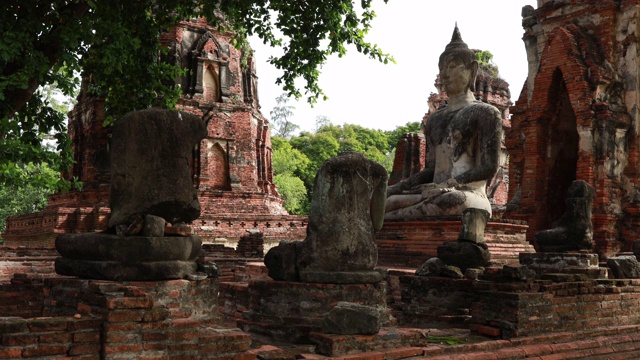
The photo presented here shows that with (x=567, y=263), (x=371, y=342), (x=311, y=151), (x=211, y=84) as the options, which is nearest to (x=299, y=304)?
(x=371, y=342)

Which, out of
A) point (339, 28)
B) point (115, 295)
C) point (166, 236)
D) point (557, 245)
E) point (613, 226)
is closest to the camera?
point (115, 295)

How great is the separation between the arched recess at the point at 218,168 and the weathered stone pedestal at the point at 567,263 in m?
15.9

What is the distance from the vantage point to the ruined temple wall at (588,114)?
12.5 metres

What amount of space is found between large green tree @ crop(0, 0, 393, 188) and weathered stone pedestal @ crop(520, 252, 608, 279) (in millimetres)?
4822

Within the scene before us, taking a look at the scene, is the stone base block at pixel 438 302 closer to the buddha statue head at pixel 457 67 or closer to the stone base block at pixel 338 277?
the stone base block at pixel 338 277

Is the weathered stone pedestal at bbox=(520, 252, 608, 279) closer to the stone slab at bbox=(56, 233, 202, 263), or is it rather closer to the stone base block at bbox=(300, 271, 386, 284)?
the stone base block at bbox=(300, 271, 386, 284)

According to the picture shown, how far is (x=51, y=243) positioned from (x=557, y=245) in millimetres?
15327

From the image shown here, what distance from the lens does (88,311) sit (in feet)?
13.4

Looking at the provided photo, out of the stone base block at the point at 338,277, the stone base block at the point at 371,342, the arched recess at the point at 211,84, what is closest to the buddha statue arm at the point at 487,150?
the stone base block at the point at 338,277

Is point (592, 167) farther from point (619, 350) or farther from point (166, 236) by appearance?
point (166, 236)

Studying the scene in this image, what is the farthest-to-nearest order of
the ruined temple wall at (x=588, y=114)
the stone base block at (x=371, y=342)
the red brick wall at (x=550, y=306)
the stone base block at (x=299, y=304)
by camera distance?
the ruined temple wall at (x=588, y=114)
the red brick wall at (x=550, y=306)
the stone base block at (x=299, y=304)
the stone base block at (x=371, y=342)

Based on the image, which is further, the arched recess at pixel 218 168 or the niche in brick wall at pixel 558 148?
the arched recess at pixel 218 168

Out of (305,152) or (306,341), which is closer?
(306,341)

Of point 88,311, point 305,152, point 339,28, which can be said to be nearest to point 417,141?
point 339,28
